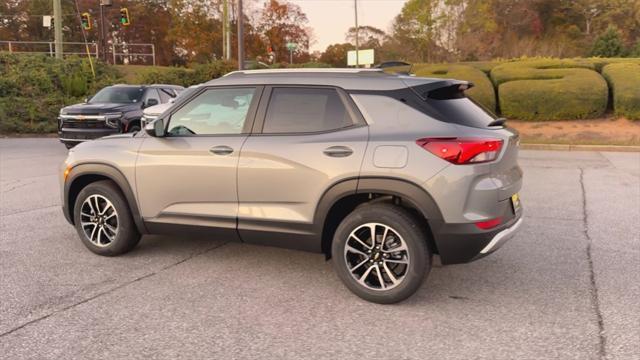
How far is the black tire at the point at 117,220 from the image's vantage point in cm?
480

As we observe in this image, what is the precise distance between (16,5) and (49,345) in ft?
194

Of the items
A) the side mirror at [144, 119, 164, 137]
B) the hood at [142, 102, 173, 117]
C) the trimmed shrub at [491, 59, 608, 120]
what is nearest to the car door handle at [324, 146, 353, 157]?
the side mirror at [144, 119, 164, 137]

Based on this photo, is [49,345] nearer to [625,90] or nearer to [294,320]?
[294,320]

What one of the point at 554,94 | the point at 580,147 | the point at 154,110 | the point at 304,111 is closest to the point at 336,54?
the point at 554,94

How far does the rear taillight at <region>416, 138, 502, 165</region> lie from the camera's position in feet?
11.7

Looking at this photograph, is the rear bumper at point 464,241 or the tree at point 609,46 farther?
the tree at point 609,46

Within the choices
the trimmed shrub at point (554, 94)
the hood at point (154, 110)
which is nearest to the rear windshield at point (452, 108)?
the hood at point (154, 110)

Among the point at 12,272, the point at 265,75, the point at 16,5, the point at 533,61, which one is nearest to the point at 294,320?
the point at 265,75

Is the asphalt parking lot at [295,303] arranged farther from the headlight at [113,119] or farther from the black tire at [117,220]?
the headlight at [113,119]

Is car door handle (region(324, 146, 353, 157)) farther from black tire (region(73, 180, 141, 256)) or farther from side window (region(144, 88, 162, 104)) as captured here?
side window (region(144, 88, 162, 104))

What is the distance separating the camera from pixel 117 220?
483 cm

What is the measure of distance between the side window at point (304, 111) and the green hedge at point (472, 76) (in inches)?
575

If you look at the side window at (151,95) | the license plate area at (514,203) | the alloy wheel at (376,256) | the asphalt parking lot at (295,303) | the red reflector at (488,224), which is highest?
the side window at (151,95)

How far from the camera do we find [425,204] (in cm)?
364
